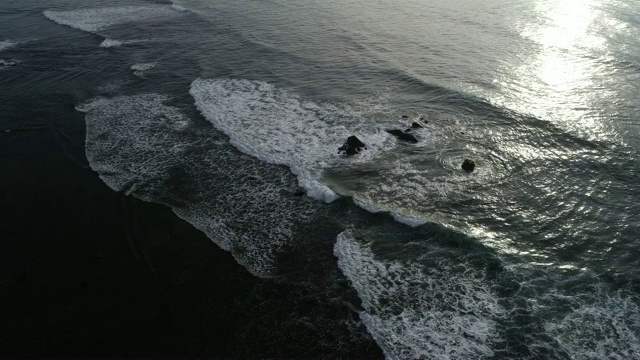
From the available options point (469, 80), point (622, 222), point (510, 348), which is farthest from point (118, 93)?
point (622, 222)

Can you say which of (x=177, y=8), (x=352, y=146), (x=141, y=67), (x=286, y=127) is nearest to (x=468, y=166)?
(x=352, y=146)

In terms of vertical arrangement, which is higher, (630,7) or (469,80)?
(630,7)

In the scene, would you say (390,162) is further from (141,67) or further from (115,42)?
(115,42)

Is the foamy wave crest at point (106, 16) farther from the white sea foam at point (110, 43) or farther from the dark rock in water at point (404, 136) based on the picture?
the dark rock in water at point (404, 136)

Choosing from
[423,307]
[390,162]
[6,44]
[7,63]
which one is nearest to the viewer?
[423,307]

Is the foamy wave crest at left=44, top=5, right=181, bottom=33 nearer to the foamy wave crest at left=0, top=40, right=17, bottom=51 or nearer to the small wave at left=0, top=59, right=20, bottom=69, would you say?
the foamy wave crest at left=0, top=40, right=17, bottom=51

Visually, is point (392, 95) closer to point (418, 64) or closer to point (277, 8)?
point (418, 64)

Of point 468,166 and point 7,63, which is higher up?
point 468,166
